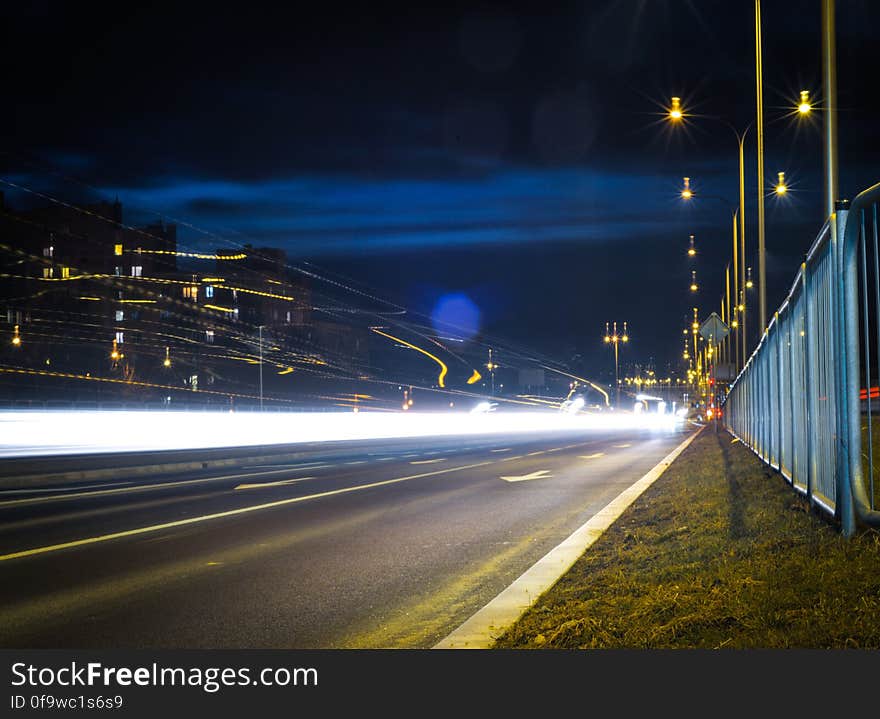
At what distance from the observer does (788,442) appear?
11898 millimetres

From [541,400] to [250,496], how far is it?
13257 centimetres

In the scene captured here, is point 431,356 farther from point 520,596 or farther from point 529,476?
point 520,596

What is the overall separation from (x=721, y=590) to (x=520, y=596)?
5.24 feet

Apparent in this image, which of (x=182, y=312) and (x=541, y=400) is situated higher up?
(x=182, y=312)

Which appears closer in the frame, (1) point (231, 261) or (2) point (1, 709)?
(2) point (1, 709)

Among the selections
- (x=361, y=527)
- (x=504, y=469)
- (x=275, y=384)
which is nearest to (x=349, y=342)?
(x=275, y=384)

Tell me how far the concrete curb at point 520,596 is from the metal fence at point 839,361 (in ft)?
7.48

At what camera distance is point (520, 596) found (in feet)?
24.7

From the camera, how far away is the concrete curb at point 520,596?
616 centimetres

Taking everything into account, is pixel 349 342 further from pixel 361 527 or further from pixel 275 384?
pixel 361 527

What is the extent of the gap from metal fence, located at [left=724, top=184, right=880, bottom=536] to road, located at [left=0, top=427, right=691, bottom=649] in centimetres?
290

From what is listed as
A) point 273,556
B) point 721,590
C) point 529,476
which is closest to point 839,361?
point 721,590

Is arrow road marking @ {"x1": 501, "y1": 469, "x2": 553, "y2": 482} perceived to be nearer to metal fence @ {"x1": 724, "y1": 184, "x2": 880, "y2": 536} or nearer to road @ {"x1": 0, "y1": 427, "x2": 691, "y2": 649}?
road @ {"x1": 0, "y1": 427, "x2": 691, "y2": 649}

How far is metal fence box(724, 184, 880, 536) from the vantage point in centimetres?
735
